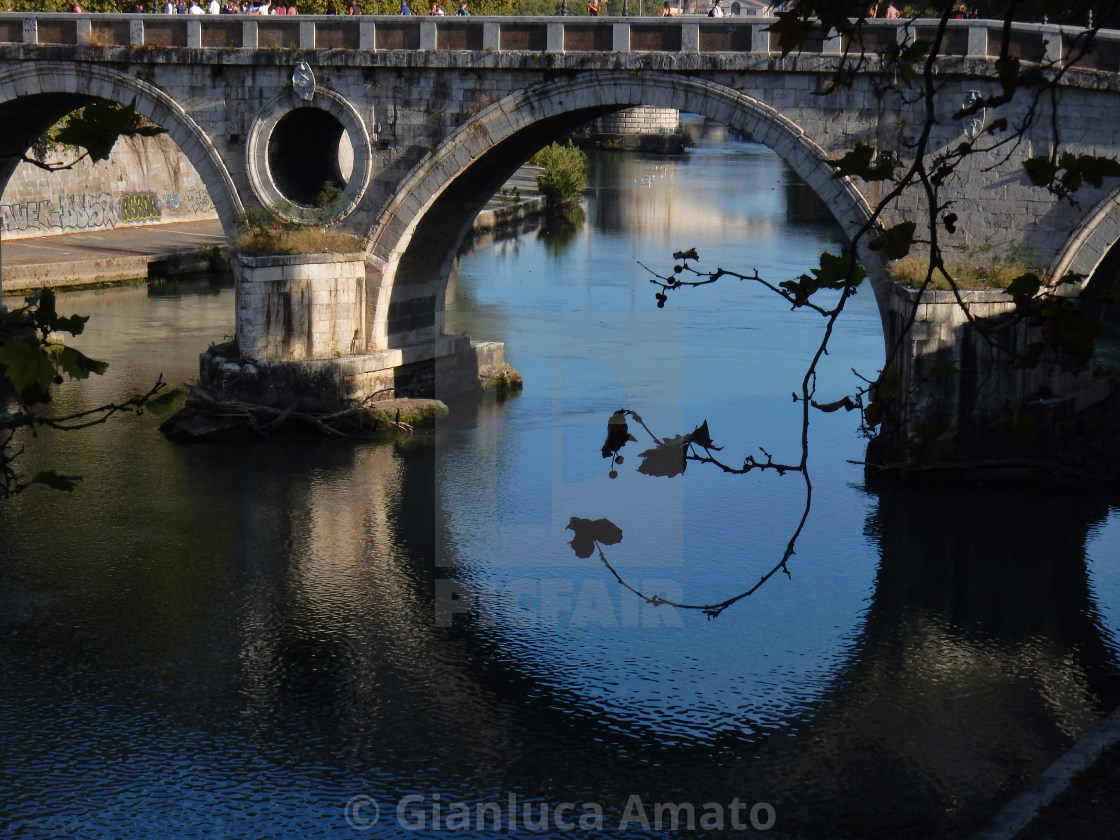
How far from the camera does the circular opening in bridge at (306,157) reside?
1945cm

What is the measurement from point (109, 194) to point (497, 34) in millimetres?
17987

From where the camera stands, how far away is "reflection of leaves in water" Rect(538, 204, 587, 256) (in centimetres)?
3494

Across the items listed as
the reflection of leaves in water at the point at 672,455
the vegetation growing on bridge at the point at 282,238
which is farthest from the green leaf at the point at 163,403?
the vegetation growing on bridge at the point at 282,238

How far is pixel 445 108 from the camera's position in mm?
18141

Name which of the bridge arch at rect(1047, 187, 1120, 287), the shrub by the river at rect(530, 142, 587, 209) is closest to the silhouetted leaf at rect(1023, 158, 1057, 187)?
the bridge arch at rect(1047, 187, 1120, 287)

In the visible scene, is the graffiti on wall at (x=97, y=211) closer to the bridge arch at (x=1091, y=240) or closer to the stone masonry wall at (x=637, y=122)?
the bridge arch at (x=1091, y=240)

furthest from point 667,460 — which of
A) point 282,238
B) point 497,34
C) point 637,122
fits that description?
point 637,122

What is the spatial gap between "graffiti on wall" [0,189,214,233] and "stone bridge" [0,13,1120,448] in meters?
10.2

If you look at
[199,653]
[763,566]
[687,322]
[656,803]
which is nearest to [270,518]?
[199,653]

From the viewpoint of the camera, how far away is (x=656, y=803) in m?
9.39

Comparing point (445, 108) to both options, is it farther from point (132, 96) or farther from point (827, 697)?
point (827, 697)

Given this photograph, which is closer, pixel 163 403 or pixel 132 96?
pixel 163 403

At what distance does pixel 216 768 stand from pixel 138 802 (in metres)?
0.63

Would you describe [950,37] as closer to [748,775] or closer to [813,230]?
[748,775]
